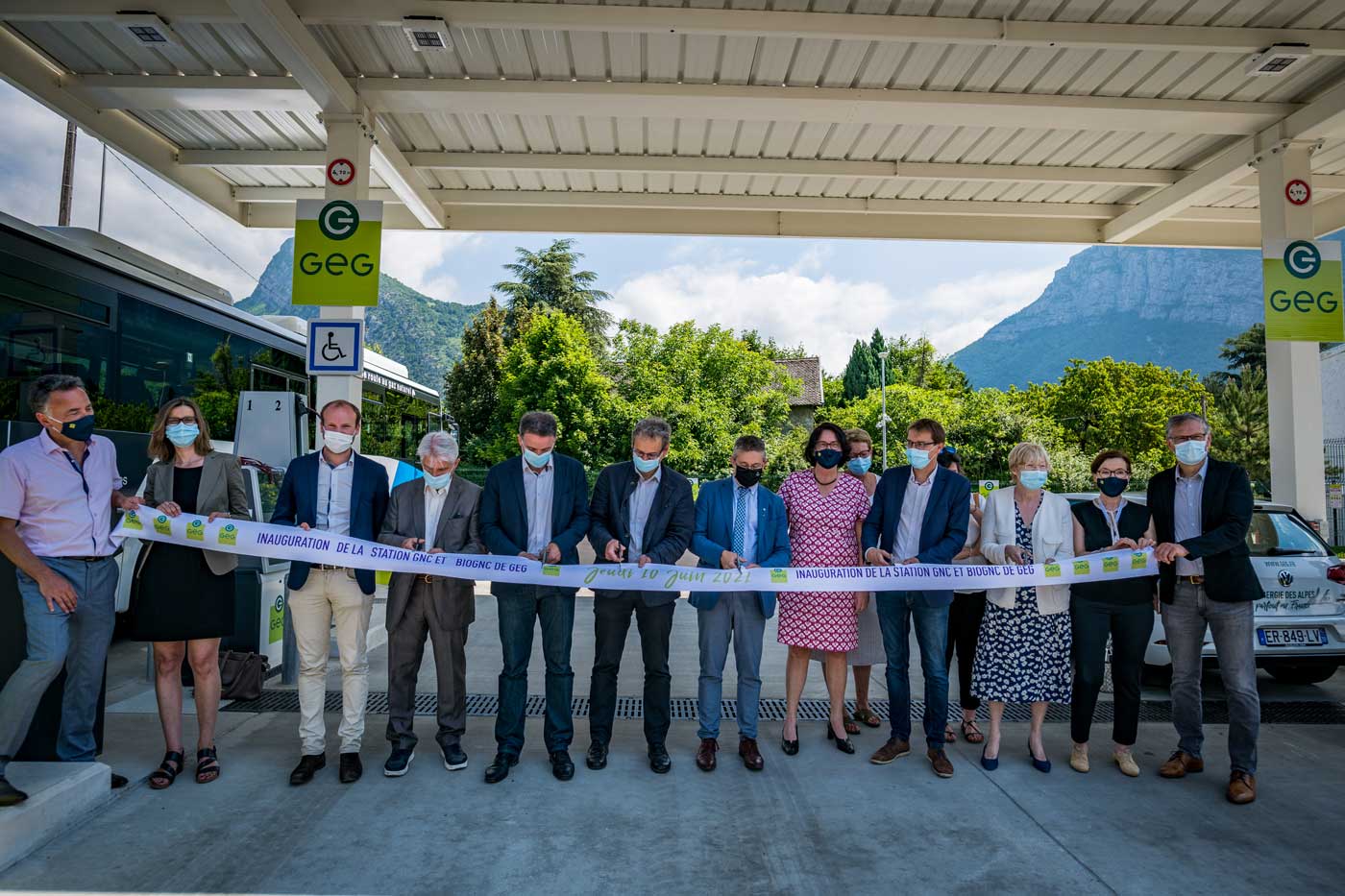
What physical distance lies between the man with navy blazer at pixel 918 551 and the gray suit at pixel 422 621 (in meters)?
2.39

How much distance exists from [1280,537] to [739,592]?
450 cm

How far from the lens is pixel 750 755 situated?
4.71 meters

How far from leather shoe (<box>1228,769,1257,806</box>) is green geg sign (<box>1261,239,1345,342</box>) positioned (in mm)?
5865

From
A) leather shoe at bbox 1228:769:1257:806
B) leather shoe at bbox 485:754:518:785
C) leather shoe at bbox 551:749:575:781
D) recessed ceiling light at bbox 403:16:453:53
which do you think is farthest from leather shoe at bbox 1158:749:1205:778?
recessed ceiling light at bbox 403:16:453:53

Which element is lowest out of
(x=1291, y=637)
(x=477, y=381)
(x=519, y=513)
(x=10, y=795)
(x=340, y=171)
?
(x=10, y=795)

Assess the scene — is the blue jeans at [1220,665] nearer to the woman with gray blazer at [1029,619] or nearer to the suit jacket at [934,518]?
the woman with gray blazer at [1029,619]

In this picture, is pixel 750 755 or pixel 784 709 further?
pixel 784 709

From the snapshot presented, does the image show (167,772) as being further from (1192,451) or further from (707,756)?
(1192,451)

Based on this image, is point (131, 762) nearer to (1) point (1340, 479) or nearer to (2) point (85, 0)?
(2) point (85, 0)

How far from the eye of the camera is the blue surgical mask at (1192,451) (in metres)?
4.69

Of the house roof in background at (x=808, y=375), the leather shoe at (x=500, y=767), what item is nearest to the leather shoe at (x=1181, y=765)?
the leather shoe at (x=500, y=767)

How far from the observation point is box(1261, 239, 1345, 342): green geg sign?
8430mm

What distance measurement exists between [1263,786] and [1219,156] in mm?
7578

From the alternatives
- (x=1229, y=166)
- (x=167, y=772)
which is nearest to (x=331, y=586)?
(x=167, y=772)
